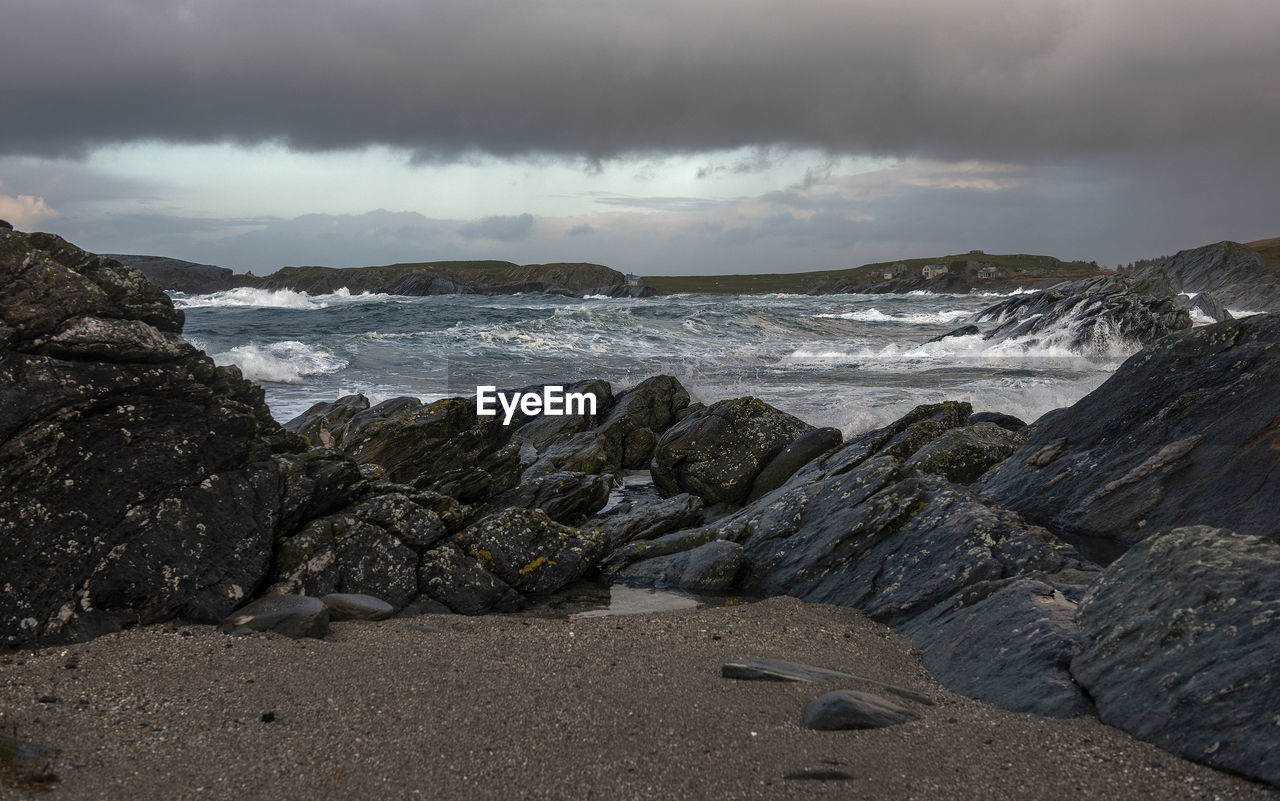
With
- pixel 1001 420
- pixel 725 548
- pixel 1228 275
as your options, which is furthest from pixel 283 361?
pixel 1228 275

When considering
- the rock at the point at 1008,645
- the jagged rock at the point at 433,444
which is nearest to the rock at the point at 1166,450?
the rock at the point at 1008,645

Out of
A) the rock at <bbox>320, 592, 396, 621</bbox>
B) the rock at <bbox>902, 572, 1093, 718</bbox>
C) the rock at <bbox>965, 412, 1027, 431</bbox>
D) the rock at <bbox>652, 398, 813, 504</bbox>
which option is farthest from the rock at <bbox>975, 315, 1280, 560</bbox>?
the rock at <bbox>320, 592, 396, 621</bbox>

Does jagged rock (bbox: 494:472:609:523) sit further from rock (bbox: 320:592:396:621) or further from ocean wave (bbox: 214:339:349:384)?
ocean wave (bbox: 214:339:349:384)

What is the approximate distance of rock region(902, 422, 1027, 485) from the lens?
37.9 ft

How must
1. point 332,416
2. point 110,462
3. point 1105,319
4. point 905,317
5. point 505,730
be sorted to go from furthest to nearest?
point 905,317 < point 1105,319 < point 332,416 < point 110,462 < point 505,730

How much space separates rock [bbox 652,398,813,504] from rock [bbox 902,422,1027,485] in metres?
3.46

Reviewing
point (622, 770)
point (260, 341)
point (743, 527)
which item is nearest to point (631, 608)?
point (743, 527)

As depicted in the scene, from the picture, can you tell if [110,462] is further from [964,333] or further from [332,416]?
[964,333]

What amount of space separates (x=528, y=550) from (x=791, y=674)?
4389 mm

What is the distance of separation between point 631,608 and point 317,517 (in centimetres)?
357

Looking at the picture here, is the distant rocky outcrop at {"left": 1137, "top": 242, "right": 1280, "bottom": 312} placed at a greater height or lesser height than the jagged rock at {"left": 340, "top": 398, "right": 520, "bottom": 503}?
greater

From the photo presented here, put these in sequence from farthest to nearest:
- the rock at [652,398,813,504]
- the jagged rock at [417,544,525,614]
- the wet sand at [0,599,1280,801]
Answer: the rock at [652,398,813,504] → the jagged rock at [417,544,525,614] → the wet sand at [0,599,1280,801]

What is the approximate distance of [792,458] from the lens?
14.5 m

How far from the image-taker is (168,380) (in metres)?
7.44
